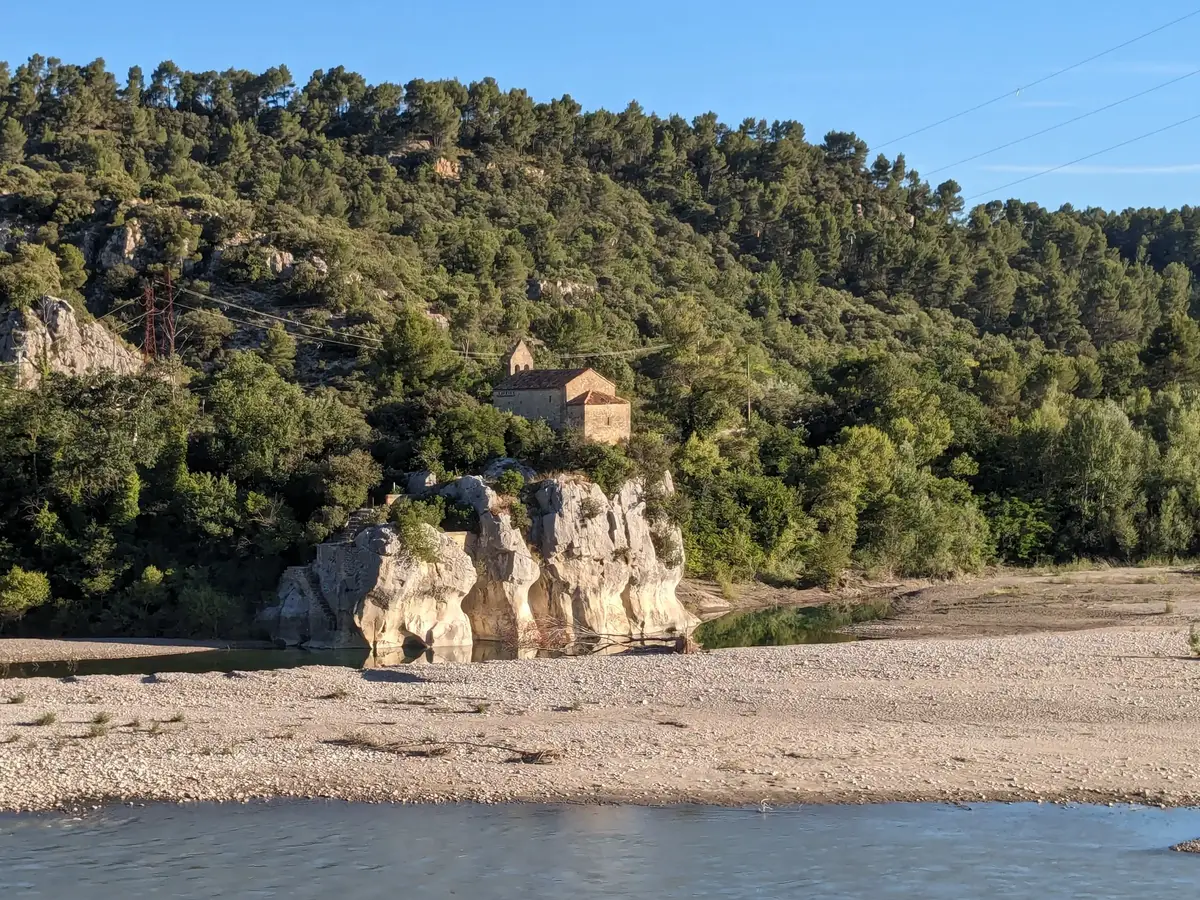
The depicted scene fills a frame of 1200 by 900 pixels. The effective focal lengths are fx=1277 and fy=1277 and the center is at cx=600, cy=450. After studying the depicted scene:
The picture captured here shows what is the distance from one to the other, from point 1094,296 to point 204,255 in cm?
7333

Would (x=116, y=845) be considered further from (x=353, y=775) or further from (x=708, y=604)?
(x=708, y=604)

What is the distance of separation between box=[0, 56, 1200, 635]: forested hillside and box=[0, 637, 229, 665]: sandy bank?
6.16 ft

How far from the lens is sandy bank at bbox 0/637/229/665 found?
4003 cm

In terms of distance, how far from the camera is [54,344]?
199 ft

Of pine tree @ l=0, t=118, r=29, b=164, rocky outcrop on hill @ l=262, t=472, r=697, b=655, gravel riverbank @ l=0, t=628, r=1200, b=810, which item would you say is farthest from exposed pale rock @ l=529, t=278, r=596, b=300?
gravel riverbank @ l=0, t=628, r=1200, b=810

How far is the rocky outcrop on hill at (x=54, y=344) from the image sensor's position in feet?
192

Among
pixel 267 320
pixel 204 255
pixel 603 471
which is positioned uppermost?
pixel 204 255

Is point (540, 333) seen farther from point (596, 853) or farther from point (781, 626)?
point (596, 853)

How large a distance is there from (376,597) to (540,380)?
15.7 m

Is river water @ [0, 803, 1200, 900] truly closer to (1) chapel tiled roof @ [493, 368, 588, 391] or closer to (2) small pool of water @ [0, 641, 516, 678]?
(2) small pool of water @ [0, 641, 516, 678]

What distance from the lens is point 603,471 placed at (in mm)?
49188

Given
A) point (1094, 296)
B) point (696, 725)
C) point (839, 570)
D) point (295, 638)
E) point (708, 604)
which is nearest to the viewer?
point (696, 725)

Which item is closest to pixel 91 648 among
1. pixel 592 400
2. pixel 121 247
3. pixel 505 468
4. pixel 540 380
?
pixel 505 468

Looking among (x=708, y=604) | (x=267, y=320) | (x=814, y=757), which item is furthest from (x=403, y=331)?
(x=814, y=757)
